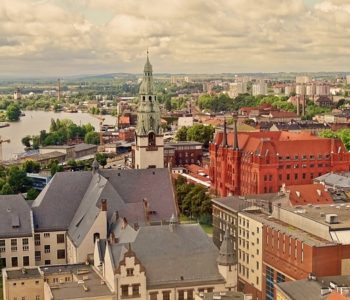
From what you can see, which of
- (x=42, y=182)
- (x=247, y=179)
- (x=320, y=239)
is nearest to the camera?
(x=320, y=239)

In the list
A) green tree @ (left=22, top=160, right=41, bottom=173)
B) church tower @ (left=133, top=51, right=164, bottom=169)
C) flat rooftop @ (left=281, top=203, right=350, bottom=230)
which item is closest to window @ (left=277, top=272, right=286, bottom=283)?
flat rooftop @ (left=281, top=203, right=350, bottom=230)

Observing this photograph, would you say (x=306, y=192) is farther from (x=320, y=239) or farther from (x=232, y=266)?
(x=232, y=266)

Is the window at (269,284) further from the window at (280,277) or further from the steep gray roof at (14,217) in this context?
the steep gray roof at (14,217)

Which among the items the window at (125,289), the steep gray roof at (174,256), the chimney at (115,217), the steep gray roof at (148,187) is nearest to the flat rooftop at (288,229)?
the steep gray roof at (174,256)

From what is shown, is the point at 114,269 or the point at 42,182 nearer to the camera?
the point at 114,269

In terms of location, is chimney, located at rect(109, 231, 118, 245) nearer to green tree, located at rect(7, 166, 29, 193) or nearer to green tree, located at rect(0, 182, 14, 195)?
green tree, located at rect(0, 182, 14, 195)

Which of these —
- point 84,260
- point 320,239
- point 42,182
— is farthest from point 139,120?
point 42,182
